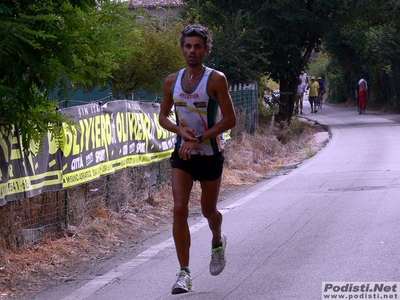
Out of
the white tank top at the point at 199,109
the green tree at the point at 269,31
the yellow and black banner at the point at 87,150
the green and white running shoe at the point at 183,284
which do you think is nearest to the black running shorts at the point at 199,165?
the white tank top at the point at 199,109

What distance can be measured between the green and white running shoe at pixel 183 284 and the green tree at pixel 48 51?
2.01 m

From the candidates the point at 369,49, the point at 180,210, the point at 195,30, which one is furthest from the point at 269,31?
the point at 180,210

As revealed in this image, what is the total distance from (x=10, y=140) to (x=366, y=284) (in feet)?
12.1

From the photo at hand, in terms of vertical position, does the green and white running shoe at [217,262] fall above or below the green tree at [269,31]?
below

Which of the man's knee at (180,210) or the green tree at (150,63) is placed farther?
the green tree at (150,63)

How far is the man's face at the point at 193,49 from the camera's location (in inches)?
236

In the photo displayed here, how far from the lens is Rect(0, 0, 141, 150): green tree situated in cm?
586

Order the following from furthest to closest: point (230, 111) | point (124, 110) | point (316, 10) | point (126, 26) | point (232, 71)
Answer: point (316, 10), point (232, 71), point (124, 110), point (126, 26), point (230, 111)

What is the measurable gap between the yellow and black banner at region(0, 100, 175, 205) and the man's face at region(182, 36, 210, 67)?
92.2 inches

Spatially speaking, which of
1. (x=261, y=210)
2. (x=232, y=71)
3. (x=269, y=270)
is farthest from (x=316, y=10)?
(x=269, y=270)

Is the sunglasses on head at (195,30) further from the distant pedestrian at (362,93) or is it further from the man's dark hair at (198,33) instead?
the distant pedestrian at (362,93)

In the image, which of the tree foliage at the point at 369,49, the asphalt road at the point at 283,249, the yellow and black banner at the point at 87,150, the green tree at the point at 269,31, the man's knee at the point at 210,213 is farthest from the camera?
the tree foliage at the point at 369,49

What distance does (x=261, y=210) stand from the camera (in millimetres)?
10750

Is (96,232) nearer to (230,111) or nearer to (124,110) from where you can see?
(124,110)
